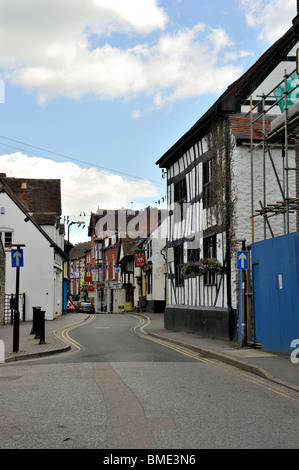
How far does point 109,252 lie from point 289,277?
62.8 m

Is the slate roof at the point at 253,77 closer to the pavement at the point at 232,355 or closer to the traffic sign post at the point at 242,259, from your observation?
the traffic sign post at the point at 242,259

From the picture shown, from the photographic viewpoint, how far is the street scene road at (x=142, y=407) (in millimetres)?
5727

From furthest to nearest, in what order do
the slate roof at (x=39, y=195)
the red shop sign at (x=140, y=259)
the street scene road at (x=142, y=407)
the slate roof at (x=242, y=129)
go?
1. the red shop sign at (x=140, y=259)
2. the slate roof at (x=39, y=195)
3. the slate roof at (x=242, y=129)
4. the street scene road at (x=142, y=407)

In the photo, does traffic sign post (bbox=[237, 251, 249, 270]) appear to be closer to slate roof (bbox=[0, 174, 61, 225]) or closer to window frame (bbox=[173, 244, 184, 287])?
window frame (bbox=[173, 244, 184, 287])

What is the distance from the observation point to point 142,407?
7484 mm

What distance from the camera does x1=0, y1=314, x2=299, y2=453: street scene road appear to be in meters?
5.73

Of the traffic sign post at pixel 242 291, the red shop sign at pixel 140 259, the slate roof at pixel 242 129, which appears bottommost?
the traffic sign post at pixel 242 291

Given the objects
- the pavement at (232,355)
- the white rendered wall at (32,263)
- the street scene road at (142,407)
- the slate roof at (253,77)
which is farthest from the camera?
the white rendered wall at (32,263)

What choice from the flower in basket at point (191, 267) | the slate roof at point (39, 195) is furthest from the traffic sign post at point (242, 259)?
the slate roof at point (39, 195)

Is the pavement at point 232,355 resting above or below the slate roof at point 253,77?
below

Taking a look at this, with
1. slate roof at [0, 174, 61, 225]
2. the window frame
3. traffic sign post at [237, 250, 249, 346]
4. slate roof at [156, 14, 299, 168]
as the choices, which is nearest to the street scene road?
traffic sign post at [237, 250, 249, 346]

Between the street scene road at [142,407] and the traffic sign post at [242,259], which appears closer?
the street scene road at [142,407]
